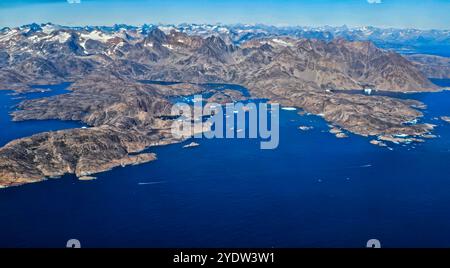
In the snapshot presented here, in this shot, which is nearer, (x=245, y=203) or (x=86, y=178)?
(x=245, y=203)

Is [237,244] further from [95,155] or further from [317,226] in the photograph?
[95,155]

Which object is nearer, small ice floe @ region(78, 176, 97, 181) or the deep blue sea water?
the deep blue sea water

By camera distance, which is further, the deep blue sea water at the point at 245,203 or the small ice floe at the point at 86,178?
the small ice floe at the point at 86,178

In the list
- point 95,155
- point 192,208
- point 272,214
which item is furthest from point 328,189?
point 95,155

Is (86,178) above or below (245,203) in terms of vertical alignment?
above
